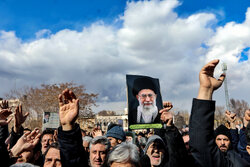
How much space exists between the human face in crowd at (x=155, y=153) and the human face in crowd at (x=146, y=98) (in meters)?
1.46

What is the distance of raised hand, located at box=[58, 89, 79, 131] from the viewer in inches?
85.5

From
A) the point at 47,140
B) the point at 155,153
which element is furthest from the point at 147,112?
the point at 47,140

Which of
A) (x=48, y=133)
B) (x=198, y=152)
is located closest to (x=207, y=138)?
(x=198, y=152)

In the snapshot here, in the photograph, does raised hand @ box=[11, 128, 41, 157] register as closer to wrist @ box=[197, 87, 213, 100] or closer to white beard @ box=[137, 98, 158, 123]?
white beard @ box=[137, 98, 158, 123]

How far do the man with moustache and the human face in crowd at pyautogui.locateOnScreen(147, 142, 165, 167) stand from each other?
1.28 metres

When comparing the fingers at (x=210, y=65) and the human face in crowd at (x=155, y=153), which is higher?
the fingers at (x=210, y=65)

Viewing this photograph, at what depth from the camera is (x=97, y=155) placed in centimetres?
349

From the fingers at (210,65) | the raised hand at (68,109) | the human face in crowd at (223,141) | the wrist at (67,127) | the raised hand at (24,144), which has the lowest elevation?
the human face in crowd at (223,141)

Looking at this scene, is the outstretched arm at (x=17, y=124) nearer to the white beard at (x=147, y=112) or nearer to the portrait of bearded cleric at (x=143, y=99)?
the portrait of bearded cleric at (x=143, y=99)

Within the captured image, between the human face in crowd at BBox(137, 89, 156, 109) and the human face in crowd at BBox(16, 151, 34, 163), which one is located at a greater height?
the human face in crowd at BBox(137, 89, 156, 109)

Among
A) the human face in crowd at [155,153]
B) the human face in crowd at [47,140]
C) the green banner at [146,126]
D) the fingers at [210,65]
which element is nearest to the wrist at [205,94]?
the fingers at [210,65]

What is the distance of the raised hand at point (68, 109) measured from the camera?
217 cm

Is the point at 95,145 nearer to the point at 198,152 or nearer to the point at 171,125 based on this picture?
the point at 171,125

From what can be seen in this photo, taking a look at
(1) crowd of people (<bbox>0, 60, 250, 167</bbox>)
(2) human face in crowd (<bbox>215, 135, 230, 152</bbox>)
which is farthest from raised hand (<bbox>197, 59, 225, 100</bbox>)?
(2) human face in crowd (<bbox>215, 135, 230, 152</bbox>)
